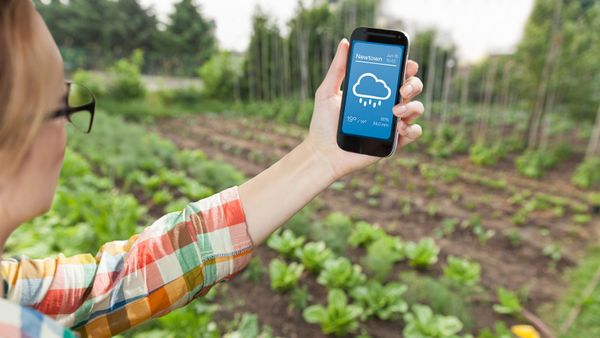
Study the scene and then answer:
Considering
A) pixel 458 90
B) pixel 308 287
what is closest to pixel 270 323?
pixel 308 287

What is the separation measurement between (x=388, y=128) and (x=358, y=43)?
0.63 feet

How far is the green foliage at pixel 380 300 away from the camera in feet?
7.63

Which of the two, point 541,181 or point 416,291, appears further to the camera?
point 541,181

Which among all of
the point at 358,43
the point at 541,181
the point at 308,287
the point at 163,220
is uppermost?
the point at 358,43

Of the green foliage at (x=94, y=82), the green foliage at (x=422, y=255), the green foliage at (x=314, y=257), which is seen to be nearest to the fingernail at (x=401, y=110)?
the green foliage at (x=314, y=257)

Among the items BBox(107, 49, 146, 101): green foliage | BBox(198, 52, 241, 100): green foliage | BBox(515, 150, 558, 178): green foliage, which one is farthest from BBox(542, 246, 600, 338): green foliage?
BBox(198, 52, 241, 100): green foliage

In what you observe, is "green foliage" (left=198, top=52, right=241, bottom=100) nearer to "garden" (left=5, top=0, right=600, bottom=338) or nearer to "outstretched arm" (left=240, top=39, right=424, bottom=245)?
"garden" (left=5, top=0, right=600, bottom=338)

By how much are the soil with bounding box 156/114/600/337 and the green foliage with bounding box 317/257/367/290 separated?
0.38 feet

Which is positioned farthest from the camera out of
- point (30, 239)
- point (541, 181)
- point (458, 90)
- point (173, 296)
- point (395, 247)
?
point (458, 90)

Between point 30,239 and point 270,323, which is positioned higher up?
point 30,239

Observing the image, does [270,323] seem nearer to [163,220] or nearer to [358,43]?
[163,220]

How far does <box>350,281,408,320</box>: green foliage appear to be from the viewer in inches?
91.5

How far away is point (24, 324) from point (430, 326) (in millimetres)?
1991

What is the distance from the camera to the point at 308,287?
2648mm
